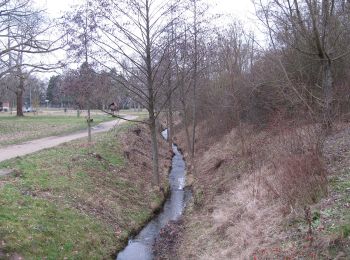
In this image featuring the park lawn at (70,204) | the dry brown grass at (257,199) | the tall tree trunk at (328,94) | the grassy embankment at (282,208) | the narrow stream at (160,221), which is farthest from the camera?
the tall tree trunk at (328,94)

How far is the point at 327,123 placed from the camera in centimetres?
1198

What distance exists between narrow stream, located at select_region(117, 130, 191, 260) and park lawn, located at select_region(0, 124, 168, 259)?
0.33 metres

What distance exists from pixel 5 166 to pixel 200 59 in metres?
10.5

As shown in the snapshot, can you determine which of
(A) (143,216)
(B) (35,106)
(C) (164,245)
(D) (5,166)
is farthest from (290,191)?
(B) (35,106)

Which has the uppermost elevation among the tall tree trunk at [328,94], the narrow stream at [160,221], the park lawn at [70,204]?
the tall tree trunk at [328,94]

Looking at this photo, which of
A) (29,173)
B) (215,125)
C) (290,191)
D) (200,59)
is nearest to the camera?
(290,191)

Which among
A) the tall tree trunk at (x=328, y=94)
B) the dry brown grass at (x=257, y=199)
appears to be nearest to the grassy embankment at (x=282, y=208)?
the dry brown grass at (x=257, y=199)

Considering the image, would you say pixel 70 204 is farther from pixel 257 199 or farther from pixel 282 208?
pixel 282 208

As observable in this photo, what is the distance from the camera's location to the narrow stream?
38.8 feet

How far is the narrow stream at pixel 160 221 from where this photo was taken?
11820mm

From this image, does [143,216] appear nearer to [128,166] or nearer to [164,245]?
[164,245]

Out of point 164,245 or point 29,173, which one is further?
point 29,173

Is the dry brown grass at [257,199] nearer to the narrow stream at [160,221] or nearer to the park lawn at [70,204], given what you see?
the narrow stream at [160,221]

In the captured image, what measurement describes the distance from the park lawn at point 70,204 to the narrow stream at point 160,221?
0.33 meters
